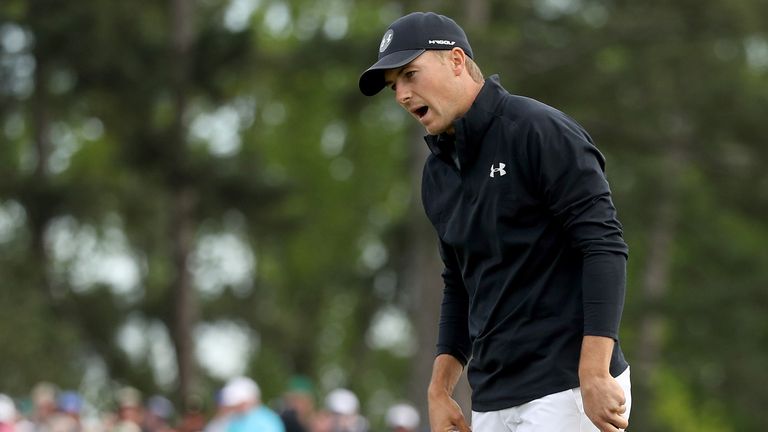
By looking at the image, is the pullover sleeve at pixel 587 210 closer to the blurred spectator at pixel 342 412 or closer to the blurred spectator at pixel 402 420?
the blurred spectator at pixel 402 420

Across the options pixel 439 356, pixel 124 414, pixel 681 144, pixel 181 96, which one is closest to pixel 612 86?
pixel 681 144

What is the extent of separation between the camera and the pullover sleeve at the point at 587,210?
4410mm

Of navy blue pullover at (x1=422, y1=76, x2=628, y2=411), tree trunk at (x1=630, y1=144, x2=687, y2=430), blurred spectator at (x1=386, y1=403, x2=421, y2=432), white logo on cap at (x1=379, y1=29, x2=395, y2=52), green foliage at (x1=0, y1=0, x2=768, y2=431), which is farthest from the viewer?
tree trunk at (x1=630, y1=144, x2=687, y2=430)

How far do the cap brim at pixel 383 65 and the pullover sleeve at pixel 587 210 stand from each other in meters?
0.44

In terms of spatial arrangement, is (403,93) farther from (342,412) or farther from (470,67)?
(342,412)

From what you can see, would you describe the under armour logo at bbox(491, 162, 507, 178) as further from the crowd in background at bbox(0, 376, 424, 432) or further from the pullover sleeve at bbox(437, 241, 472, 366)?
the crowd in background at bbox(0, 376, 424, 432)

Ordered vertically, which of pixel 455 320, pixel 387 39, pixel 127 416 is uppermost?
pixel 387 39

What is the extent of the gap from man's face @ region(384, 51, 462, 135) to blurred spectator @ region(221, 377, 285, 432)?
870cm

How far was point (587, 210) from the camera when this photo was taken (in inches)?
175

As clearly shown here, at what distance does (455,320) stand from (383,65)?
3.18 ft

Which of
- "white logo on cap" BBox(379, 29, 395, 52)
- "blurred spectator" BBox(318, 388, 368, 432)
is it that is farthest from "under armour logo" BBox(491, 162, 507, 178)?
"blurred spectator" BBox(318, 388, 368, 432)

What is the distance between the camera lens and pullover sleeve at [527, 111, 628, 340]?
174 inches

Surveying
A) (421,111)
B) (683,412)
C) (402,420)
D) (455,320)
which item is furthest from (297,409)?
(683,412)

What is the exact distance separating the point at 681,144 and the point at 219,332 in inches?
545
